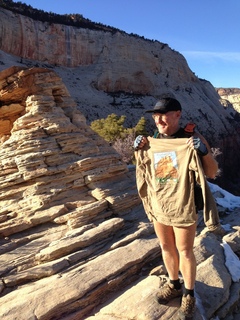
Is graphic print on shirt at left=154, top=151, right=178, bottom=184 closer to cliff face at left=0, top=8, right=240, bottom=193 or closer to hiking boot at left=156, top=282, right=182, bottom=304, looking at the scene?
hiking boot at left=156, top=282, right=182, bottom=304

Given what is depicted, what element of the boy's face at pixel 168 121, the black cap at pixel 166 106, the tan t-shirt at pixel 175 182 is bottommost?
the tan t-shirt at pixel 175 182

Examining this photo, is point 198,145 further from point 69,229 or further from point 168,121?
point 69,229

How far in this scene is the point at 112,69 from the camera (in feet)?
140

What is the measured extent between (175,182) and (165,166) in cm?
20

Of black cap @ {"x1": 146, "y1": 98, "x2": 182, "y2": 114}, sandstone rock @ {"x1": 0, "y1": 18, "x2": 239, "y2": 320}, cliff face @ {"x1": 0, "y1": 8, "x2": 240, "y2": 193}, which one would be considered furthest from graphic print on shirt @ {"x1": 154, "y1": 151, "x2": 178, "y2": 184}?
cliff face @ {"x1": 0, "y1": 8, "x2": 240, "y2": 193}

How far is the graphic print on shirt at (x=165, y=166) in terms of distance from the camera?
304cm

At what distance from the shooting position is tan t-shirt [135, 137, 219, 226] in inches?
116

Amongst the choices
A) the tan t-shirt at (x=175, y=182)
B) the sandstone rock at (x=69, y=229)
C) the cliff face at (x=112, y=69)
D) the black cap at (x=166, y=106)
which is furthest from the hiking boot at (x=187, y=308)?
the cliff face at (x=112, y=69)

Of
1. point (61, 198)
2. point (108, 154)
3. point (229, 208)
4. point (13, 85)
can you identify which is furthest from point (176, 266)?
point (13, 85)

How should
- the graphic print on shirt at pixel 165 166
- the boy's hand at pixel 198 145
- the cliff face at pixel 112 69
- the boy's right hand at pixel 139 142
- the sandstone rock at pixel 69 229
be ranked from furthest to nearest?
1. the cliff face at pixel 112 69
2. the sandstone rock at pixel 69 229
3. the boy's right hand at pixel 139 142
4. the graphic print on shirt at pixel 165 166
5. the boy's hand at pixel 198 145

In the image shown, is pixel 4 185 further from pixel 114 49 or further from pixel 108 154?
pixel 114 49

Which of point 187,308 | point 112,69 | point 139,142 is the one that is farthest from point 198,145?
point 112,69

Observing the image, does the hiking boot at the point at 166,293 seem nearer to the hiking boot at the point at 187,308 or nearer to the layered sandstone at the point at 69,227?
the layered sandstone at the point at 69,227

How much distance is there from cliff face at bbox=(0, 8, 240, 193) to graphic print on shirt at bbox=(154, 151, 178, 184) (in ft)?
95.5
